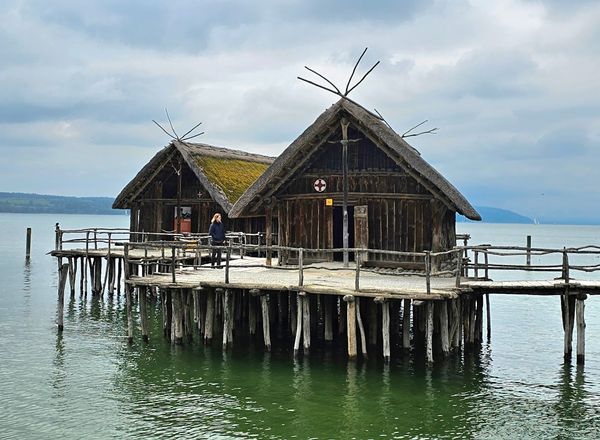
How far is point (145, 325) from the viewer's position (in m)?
21.4

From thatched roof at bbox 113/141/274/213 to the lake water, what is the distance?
33.7ft

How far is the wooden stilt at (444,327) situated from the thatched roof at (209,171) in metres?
14.6

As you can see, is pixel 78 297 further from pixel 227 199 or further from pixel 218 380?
pixel 218 380

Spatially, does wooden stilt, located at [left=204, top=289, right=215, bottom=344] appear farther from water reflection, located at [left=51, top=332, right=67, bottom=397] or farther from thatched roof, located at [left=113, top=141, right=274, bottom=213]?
thatched roof, located at [left=113, top=141, right=274, bottom=213]

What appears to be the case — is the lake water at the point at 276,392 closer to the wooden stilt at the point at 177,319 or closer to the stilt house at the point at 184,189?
the wooden stilt at the point at 177,319

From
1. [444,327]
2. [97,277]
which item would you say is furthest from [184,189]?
[444,327]

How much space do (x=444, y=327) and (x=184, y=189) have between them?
19381 millimetres

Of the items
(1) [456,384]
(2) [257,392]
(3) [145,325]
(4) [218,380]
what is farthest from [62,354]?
(1) [456,384]

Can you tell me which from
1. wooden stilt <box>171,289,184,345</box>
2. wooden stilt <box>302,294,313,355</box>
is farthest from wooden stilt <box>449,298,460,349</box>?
wooden stilt <box>171,289,184,345</box>

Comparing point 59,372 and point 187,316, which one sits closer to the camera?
point 59,372

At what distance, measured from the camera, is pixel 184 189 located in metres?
35.1

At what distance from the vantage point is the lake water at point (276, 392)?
1409 centimetres

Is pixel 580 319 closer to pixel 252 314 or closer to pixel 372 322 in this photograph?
pixel 372 322

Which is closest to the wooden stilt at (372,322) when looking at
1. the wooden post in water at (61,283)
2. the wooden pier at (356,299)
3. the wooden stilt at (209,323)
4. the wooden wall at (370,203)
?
the wooden pier at (356,299)
